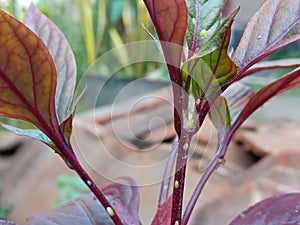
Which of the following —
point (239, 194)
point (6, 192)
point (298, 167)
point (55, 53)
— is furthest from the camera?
point (6, 192)

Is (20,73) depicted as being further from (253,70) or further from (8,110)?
(253,70)

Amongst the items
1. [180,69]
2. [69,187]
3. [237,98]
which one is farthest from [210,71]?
[69,187]

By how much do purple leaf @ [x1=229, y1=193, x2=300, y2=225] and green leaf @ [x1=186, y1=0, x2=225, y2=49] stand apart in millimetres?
126

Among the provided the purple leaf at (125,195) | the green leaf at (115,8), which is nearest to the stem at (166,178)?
the purple leaf at (125,195)

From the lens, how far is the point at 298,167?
952mm

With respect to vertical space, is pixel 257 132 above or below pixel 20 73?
below

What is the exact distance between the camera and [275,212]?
0.32m

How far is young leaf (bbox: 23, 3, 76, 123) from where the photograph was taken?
1.07ft

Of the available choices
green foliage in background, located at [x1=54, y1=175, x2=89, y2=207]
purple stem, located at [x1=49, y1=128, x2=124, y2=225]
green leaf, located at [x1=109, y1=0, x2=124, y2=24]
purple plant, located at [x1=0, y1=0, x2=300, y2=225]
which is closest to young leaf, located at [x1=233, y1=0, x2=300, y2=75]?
purple plant, located at [x1=0, y1=0, x2=300, y2=225]

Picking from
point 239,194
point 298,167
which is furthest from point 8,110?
point 298,167

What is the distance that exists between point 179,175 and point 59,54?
0.14 m

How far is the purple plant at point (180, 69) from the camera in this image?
10.0 inches

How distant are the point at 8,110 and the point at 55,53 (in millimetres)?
95

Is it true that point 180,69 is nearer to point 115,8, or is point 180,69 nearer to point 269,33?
point 269,33
